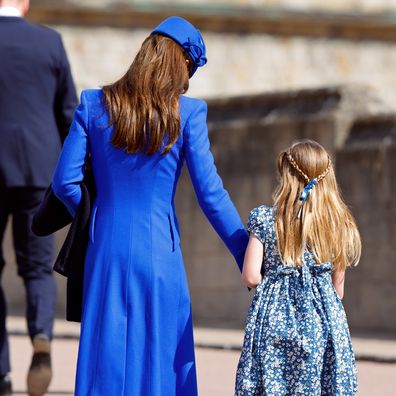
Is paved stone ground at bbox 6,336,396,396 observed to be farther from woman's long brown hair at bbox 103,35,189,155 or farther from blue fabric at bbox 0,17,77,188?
woman's long brown hair at bbox 103,35,189,155

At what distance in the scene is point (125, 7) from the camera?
18.8 meters

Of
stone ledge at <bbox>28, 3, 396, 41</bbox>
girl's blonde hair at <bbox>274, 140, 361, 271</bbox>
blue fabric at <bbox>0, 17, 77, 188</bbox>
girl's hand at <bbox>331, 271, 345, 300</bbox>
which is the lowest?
girl's hand at <bbox>331, 271, 345, 300</bbox>

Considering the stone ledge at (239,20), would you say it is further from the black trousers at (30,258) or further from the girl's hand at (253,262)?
the girl's hand at (253,262)

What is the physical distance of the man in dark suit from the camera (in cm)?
657

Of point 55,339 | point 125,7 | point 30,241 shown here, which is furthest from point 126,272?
point 125,7

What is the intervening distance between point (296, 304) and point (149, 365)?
1.80 ft

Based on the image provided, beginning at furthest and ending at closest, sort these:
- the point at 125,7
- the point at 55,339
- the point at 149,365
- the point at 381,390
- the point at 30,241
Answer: the point at 125,7 < the point at 55,339 < the point at 381,390 < the point at 30,241 < the point at 149,365

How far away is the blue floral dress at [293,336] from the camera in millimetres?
4918

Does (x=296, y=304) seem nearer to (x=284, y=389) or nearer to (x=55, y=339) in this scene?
(x=284, y=389)

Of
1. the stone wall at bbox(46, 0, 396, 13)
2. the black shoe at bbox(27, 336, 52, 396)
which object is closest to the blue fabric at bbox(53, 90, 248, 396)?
the black shoe at bbox(27, 336, 52, 396)

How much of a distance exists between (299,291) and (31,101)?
214cm

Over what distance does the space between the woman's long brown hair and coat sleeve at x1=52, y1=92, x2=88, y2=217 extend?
Result: 13 centimetres

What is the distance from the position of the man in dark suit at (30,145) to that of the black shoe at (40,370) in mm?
A: 33

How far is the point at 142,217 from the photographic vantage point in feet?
16.0
